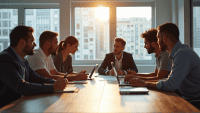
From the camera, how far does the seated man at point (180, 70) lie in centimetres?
167

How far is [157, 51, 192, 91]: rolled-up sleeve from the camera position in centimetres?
165

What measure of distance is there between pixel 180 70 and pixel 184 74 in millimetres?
51

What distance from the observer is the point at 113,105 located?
1.23 m

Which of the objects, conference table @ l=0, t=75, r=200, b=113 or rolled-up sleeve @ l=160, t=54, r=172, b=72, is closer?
conference table @ l=0, t=75, r=200, b=113

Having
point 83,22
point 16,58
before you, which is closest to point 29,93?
point 16,58

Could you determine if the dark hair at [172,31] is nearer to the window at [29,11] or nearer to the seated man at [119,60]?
the seated man at [119,60]

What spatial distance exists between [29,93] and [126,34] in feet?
12.4

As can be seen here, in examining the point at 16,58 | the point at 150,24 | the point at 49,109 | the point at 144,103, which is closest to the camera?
the point at 49,109

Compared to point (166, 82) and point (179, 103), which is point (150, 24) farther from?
Result: point (179, 103)

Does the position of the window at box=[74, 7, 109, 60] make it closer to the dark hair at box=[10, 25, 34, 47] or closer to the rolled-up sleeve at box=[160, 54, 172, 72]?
the rolled-up sleeve at box=[160, 54, 172, 72]

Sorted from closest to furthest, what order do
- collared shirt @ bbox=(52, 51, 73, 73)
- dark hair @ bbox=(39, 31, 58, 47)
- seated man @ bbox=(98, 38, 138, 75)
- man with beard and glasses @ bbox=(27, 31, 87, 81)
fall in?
1. man with beard and glasses @ bbox=(27, 31, 87, 81)
2. dark hair @ bbox=(39, 31, 58, 47)
3. collared shirt @ bbox=(52, 51, 73, 73)
4. seated man @ bbox=(98, 38, 138, 75)

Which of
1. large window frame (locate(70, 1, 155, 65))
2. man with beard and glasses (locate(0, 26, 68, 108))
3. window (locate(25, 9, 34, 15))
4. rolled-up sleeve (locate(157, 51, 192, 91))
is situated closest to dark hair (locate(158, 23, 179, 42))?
rolled-up sleeve (locate(157, 51, 192, 91))

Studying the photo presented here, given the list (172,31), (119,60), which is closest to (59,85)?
(172,31)

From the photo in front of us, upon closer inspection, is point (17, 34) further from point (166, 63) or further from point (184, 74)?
point (166, 63)
